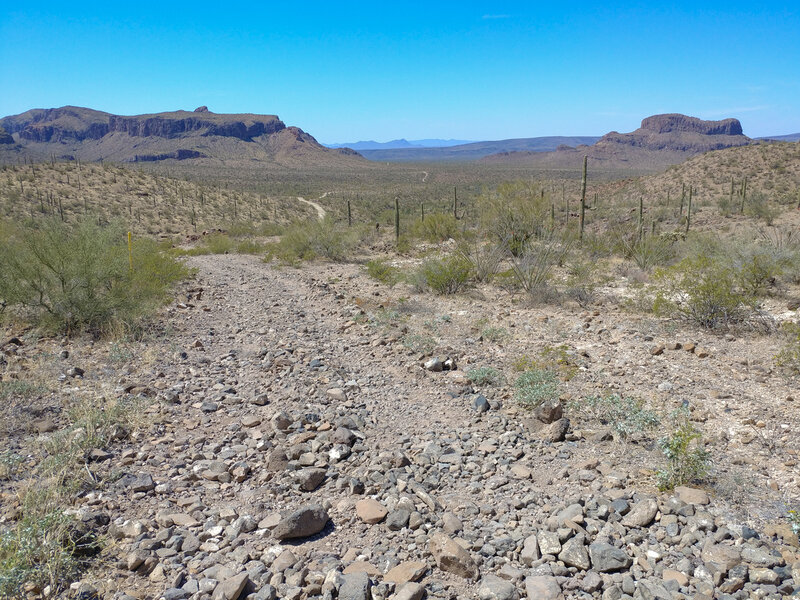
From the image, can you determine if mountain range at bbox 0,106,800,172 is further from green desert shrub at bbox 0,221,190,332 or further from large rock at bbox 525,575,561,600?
large rock at bbox 525,575,561,600

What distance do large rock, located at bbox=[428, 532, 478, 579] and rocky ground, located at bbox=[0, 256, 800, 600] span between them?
0.05 ft

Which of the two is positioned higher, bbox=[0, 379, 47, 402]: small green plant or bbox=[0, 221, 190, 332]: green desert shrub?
bbox=[0, 221, 190, 332]: green desert shrub

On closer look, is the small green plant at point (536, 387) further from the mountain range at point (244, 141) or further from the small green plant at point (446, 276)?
the mountain range at point (244, 141)

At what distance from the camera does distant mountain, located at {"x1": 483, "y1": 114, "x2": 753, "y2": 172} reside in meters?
153

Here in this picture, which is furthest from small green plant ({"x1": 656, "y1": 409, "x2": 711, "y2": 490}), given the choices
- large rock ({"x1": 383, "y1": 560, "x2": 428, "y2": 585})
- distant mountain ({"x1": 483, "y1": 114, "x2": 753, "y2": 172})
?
distant mountain ({"x1": 483, "y1": 114, "x2": 753, "y2": 172})

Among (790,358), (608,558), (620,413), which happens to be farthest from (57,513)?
(790,358)

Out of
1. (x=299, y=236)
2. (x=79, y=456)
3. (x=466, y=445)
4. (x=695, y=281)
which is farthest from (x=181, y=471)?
(x=299, y=236)

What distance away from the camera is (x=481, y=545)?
3.66 m

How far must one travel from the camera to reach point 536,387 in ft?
19.7

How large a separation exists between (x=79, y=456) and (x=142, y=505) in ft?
3.17

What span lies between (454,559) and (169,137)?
17734 cm

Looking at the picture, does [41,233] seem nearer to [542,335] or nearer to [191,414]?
[191,414]

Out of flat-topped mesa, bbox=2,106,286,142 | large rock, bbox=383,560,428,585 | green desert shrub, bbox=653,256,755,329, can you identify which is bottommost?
large rock, bbox=383,560,428,585

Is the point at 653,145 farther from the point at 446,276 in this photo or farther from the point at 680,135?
the point at 446,276
